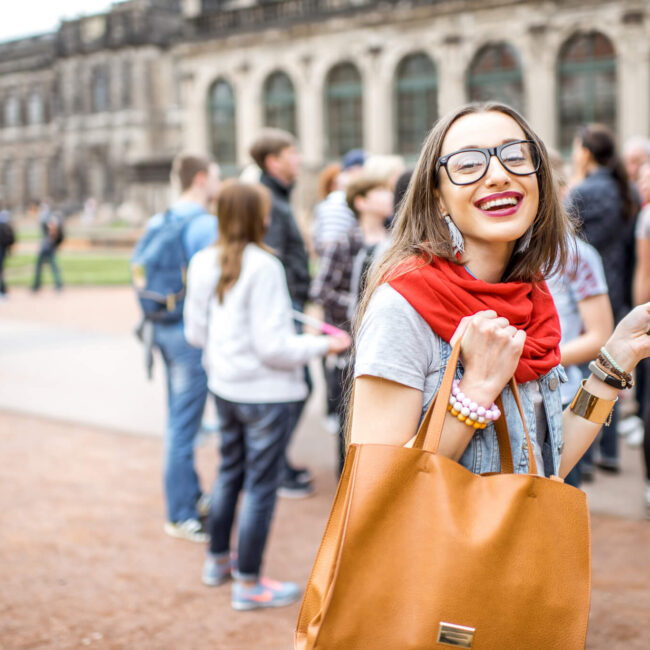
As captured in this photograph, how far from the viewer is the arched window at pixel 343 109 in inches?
1378

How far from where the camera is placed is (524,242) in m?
2.04

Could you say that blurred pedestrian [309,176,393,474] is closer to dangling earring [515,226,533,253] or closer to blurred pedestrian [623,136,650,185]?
dangling earring [515,226,533,253]

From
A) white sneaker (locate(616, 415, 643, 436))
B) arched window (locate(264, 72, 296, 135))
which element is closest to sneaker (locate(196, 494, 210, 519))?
white sneaker (locate(616, 415, 643, 436))

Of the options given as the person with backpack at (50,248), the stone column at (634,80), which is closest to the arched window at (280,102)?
the stone column at (634,80)

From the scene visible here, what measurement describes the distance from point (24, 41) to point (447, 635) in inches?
3432

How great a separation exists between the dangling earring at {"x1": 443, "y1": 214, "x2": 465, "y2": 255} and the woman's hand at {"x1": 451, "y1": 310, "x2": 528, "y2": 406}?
0.67 feet

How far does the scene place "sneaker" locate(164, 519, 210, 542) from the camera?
4.86 metres

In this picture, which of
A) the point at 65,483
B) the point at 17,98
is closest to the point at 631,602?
the point at 65,483

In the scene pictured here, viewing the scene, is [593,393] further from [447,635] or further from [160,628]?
[160,628]

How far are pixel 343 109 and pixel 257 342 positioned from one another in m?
32.8

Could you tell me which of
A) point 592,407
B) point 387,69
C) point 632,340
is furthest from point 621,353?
point 387,69

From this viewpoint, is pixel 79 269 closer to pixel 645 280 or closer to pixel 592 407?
pixel 645 280

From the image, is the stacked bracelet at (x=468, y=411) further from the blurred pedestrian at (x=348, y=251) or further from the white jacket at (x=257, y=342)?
the blurred pedestrian at (x=348, y=251)

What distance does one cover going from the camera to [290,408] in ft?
13.3
